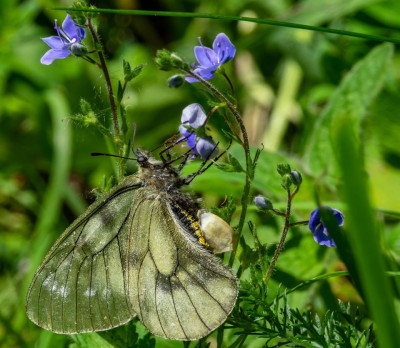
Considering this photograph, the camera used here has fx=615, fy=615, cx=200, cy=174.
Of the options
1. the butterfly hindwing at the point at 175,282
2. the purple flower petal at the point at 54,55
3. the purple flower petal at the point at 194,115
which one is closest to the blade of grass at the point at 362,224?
the butterfly hindwing at the point at 175,282

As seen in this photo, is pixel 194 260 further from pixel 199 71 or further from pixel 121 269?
pixel 199 71

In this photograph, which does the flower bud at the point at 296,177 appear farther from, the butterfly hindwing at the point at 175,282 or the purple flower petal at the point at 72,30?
the purple flower petal at the point at 72,30

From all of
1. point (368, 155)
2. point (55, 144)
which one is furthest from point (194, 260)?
point (55, 144)

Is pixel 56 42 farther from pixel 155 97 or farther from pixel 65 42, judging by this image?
pixel 155 97

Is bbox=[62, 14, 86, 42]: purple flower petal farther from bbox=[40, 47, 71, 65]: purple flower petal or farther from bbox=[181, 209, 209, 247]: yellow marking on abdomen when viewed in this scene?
bbox=[181, 209, 209, 247]: yellow marking on abdomen

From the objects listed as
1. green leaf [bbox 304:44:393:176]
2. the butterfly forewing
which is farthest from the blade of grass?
green leaf [bbox 304:44:393:176]

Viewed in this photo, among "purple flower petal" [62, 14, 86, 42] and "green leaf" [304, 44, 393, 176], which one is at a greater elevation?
"purple flower petal" [62, 14, 86, 42]
